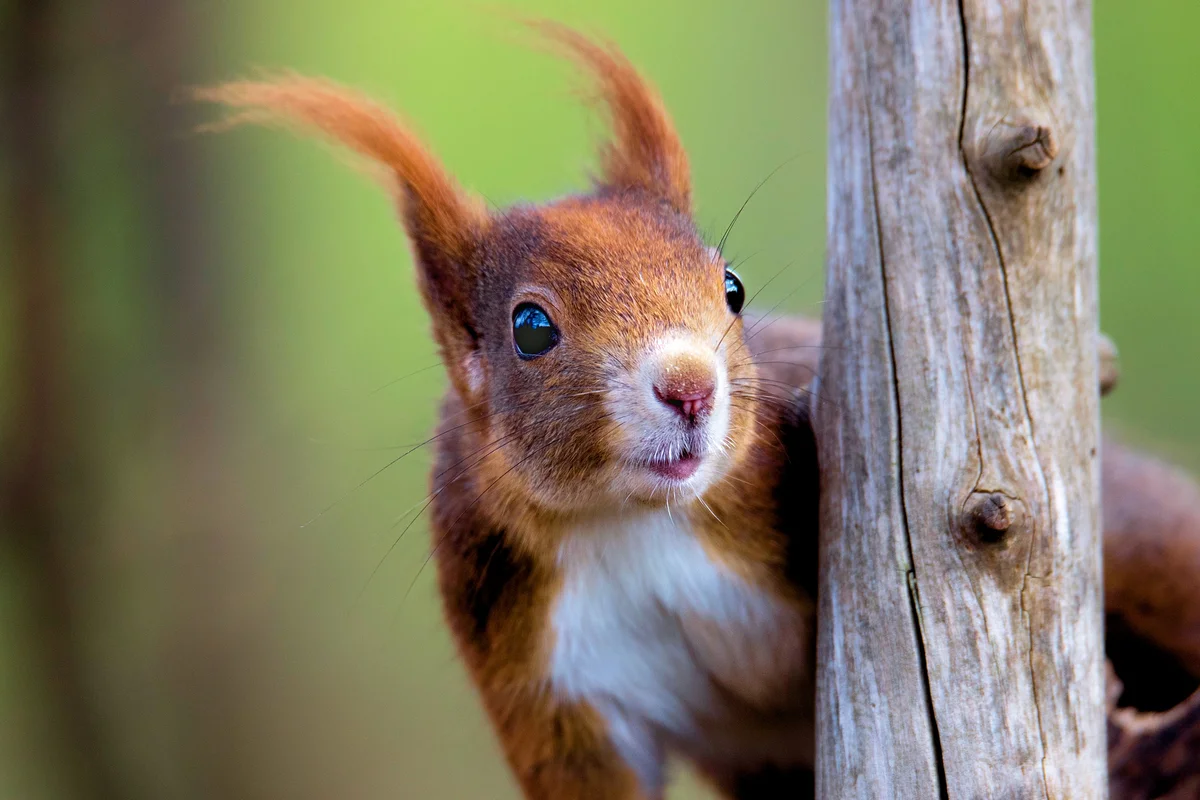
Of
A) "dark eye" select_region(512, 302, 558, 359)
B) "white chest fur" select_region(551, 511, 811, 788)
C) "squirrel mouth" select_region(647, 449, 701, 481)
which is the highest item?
"dark eye" select_region(512, 302, 558, 359)

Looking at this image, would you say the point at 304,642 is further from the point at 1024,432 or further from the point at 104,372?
the point at 1024,432

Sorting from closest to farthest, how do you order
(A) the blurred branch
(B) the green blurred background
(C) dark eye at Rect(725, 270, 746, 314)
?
(C) dark eye at Rect(725, 270, 746, 314)
(A) the blurred branch
(B) the green blurred background

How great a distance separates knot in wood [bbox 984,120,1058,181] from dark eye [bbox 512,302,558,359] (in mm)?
639

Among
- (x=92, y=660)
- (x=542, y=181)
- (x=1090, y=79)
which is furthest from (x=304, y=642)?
(x=1090, y=79)

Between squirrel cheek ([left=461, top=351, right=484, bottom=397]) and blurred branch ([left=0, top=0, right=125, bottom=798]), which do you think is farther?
blurred branch ([left=0, top=0, right=125, bottom=798])

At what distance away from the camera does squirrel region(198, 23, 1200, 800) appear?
4.80 feet

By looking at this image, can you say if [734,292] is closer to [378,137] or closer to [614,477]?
[614,477]

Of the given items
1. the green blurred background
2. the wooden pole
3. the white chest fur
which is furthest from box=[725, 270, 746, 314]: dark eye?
the green blurred background

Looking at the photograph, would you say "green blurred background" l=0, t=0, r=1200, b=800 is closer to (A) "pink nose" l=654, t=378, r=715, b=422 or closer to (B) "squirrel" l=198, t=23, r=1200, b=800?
(B) "squirrel" l=198, t=23, r=1200, b=800

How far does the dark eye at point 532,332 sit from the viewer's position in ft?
5.01

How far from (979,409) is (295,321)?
2.50m

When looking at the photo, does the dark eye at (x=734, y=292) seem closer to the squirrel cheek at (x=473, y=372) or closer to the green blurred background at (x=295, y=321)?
the squirrel cheek at (x=473, y=372)

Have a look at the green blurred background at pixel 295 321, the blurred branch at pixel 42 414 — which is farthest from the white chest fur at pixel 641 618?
the blurred branch at pixel 42 414

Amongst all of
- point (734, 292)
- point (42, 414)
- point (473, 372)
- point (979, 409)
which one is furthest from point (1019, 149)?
point (42, 414)
